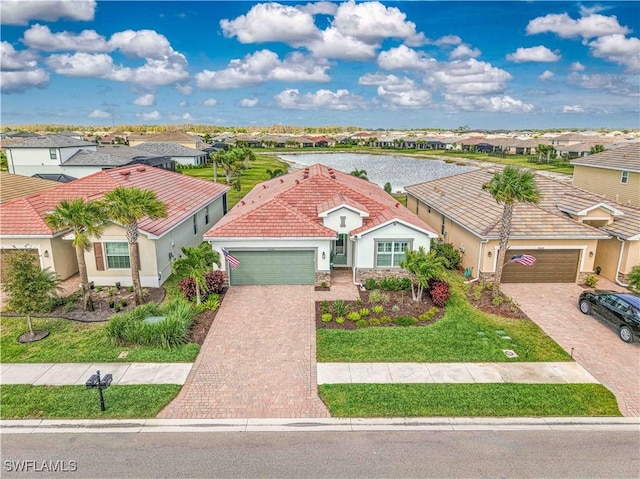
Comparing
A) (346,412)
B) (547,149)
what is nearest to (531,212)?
(346,412)

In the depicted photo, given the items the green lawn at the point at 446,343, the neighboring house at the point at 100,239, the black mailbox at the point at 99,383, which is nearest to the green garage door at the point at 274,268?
the neighboring house at the point at 100,239

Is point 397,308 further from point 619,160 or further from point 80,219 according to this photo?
point 619,160

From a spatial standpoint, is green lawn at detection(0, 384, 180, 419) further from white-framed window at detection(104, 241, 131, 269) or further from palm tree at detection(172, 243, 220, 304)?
white-framed window at detection(104, 241, 131, 269)

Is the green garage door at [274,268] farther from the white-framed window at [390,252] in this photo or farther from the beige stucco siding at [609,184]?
the beige stucco siding at [609,184]

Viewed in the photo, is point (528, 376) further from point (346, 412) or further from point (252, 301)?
point (252, 301)

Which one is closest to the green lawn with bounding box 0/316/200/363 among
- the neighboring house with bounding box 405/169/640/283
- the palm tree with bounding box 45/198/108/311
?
the palm tree with bounding box 45/198/108/311

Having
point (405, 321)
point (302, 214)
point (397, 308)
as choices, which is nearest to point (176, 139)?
point (302, 214)
